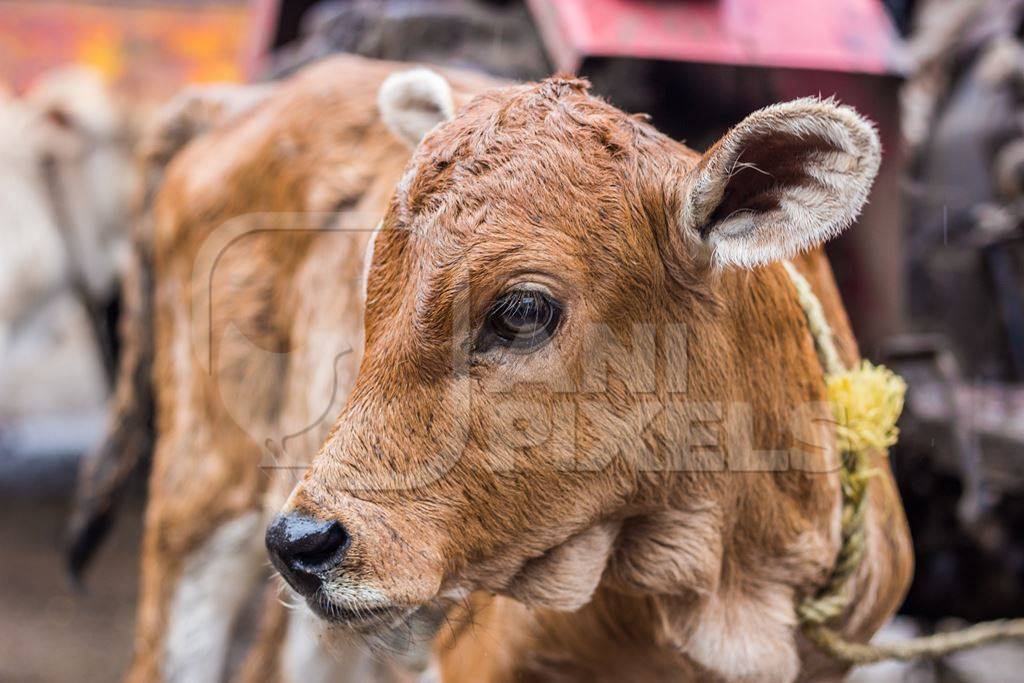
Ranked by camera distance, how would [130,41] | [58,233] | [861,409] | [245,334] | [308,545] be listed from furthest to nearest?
1. [130,41]
2. [58,233]
3. [245,334]
4. [861,409]
5. [308,545]

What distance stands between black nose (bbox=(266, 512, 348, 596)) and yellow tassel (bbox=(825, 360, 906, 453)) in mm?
1132

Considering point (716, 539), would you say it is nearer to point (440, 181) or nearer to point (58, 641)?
point (440, 181)

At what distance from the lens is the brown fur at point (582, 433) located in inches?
69.9

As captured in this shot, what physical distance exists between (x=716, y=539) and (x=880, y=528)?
0.61m

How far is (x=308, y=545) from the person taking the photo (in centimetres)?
171

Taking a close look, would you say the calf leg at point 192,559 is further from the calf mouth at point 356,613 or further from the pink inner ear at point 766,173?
the pink inner ear at point 766,173

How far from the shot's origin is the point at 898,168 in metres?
3.89

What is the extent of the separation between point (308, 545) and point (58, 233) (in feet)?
21.8

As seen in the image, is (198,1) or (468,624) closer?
(468,624)

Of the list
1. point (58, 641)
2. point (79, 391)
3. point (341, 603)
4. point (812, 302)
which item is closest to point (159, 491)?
point (341, 603)

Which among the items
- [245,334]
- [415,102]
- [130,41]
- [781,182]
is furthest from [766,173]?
[130,41]

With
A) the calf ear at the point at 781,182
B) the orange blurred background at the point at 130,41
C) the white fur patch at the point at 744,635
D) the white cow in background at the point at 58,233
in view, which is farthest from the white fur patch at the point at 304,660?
the orange blurred background at the point at 130,41

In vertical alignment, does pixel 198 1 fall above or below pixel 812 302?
below

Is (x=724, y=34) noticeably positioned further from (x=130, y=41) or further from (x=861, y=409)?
(x=130, y=41)
